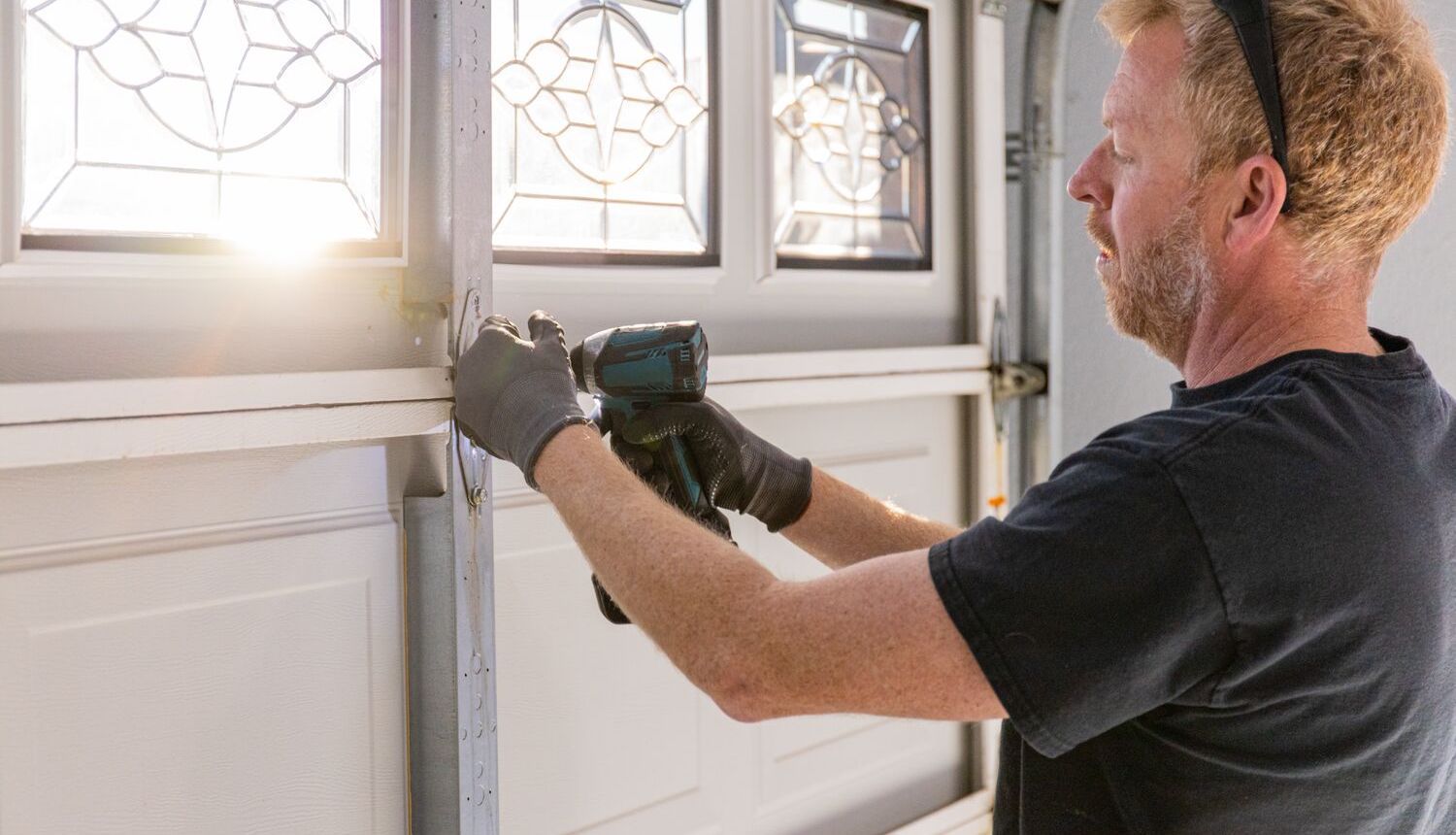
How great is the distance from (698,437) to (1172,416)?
1.83 ft

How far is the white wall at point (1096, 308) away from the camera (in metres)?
2.24

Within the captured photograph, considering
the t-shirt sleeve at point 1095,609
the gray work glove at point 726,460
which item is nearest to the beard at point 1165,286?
the t-shirt sleeve at point 1095,609

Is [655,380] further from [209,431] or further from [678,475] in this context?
[209,431]

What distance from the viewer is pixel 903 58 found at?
2.30 meters

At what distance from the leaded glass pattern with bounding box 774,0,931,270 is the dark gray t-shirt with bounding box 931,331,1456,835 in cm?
118

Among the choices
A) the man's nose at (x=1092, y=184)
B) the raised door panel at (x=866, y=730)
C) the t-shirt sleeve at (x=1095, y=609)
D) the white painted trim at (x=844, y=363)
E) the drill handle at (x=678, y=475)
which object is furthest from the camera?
the raised door panel at (x=866, y=730)

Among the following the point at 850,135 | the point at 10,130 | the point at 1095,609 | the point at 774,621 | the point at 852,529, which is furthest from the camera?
the point at 850,135

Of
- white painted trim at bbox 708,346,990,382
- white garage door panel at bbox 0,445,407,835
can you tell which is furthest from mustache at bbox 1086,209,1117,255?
white garage door panel at bbox 0,445,407,835

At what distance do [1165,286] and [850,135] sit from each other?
111 cm

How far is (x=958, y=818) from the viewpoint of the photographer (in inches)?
93.6

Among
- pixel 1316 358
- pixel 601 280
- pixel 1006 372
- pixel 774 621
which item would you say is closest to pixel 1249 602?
pixel 1316 358

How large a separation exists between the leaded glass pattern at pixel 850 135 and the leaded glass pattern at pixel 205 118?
77 cm

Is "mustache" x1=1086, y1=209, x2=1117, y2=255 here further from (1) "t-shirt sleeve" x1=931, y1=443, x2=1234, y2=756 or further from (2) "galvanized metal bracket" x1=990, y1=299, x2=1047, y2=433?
(2) "galvanized metal bracket" x1=990, y1=299, x2=1047, y2=433

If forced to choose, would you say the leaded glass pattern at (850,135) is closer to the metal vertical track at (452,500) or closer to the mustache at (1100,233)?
the metal vertical track at (452,500)
